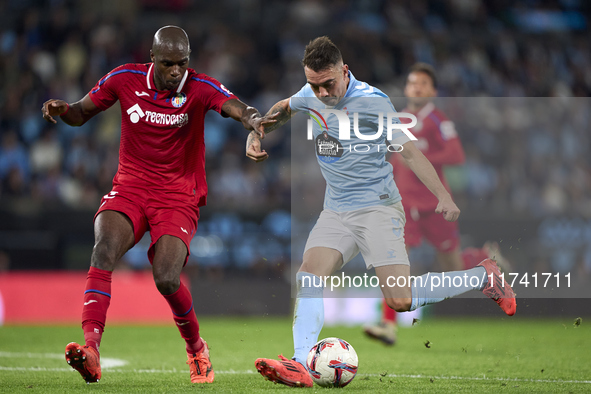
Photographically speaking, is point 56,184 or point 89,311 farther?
point 56,184

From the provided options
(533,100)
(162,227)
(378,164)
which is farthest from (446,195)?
(533,100)

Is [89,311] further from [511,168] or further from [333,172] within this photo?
[511,168]

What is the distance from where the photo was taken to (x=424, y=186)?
289 inches

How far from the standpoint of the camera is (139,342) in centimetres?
836

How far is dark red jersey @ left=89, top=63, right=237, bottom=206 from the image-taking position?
524 centimetres

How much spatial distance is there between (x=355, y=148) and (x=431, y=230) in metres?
2.37

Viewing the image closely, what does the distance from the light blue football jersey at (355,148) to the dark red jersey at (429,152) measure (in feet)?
6.35

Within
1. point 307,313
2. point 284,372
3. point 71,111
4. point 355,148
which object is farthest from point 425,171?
point 71,111

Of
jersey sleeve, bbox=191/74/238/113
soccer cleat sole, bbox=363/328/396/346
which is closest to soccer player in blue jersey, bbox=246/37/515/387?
jersey sleeve, bbox=191/74/238/113

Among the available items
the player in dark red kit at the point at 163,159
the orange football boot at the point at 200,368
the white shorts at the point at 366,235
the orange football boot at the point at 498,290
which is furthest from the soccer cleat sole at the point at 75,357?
the orange football boot at the point at 498,290

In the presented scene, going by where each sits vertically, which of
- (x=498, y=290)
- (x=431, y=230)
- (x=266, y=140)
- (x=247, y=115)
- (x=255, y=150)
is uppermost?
(x=266, y=140)

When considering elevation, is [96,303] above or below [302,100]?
below

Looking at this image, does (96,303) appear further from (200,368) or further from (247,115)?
(247,115)

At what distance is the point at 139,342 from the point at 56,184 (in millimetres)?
4637
